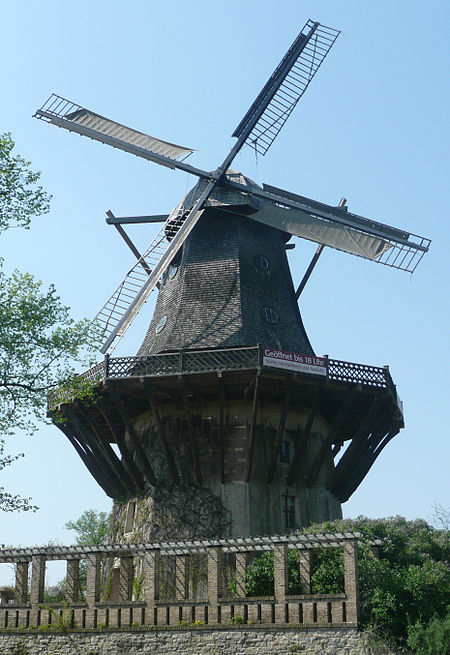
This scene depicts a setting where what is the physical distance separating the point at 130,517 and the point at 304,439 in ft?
21.3

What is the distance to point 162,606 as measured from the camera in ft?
78.7

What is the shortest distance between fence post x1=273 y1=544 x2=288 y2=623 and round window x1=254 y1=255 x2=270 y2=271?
43.9 feet

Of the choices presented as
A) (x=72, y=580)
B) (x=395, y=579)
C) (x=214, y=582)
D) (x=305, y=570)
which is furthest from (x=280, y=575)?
(x=72, y=580)

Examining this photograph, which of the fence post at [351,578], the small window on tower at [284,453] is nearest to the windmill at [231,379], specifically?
the small window on tower at [284,453]

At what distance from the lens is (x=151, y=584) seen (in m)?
24.3

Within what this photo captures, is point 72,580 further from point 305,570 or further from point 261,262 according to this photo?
point 261,262

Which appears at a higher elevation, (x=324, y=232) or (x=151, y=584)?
(x=324, y=232)

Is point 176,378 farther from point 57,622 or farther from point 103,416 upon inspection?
point 57,622

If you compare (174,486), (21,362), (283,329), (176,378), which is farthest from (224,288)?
(21,362)

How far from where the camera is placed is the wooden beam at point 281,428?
29297mm

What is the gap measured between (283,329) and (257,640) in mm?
12867

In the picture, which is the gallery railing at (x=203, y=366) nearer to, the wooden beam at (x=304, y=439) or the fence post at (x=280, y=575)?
the wooden beam at (x=304, y=439)

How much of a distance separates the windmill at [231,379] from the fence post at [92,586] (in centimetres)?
527

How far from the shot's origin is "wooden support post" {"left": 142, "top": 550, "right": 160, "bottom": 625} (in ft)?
78.8
